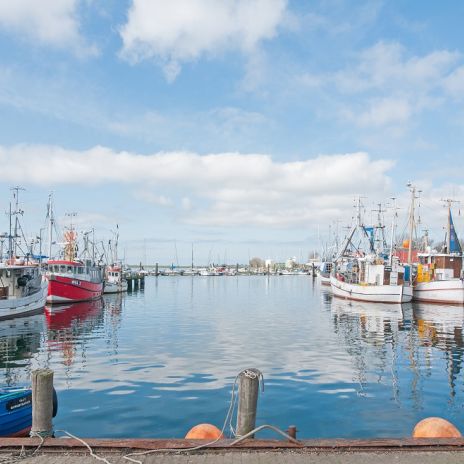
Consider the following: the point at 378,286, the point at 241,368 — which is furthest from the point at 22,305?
the point at 378,286

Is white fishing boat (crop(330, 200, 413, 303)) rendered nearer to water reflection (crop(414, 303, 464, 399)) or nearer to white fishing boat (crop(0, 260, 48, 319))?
water reflection (crop(414, 303, 464, 399))

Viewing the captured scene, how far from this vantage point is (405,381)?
711 inches

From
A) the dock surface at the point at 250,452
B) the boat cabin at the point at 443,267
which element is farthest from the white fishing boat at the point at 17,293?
the boat cabin at the point at 443,267

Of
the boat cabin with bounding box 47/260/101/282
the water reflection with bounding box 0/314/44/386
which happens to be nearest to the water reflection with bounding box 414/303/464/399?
the water reflection with bounding box 0/314/44/386

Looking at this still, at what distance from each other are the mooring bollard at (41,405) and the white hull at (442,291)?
53237 millimetres

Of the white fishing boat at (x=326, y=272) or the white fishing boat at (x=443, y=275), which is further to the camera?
the white fishing boat at (x=326, y=272)

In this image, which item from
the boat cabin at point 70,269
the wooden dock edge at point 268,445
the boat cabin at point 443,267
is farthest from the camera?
the boat cabin at point 443,267

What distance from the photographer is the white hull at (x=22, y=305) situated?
125 feet

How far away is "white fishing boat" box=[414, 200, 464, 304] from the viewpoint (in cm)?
5400

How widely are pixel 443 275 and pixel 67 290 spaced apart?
46346 mm

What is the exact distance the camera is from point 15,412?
37.8ft

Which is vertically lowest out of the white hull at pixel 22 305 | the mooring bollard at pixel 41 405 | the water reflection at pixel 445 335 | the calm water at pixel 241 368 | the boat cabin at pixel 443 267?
the water reflection at pixel 445 335

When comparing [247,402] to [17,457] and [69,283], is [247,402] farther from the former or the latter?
[69,283]

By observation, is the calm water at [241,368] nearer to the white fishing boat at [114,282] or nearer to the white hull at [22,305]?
the white hull at [22,305]
